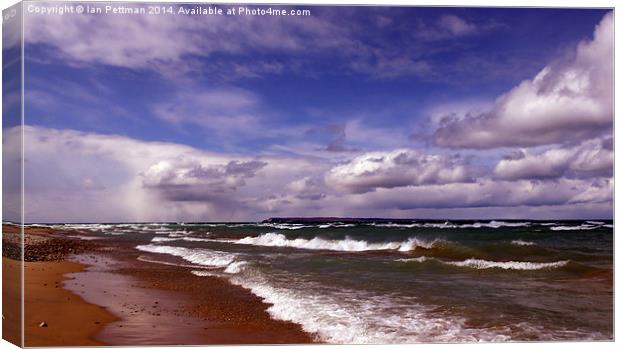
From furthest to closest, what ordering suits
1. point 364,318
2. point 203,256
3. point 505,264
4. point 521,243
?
1. point 203,256
2. point 521,243
3. point 505,264
4. point 364,318

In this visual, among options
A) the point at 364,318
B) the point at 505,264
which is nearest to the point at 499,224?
the point at 505,264

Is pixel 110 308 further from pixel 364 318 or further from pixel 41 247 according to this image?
pixel 364 318

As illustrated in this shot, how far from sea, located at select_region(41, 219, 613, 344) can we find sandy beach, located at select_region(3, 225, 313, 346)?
0.35m

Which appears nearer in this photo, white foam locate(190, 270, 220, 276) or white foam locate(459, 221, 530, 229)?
white foam locate(459, 221, 530, 229)

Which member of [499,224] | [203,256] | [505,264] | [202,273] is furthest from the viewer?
[203,256]

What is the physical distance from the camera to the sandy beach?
18.4ft

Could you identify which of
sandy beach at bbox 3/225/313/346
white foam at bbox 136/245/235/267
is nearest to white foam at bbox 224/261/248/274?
white foam at bbox 136/245/235/267

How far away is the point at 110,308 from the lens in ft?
20.3

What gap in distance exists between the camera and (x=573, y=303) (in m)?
6.50

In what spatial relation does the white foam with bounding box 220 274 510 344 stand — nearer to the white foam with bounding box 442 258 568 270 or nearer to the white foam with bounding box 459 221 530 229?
the white foam with bounding box 459 221 530 229

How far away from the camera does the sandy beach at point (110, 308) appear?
221 inches

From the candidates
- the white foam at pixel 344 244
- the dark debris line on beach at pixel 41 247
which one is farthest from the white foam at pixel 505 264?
the dark debris line on beach at pixel 41 247

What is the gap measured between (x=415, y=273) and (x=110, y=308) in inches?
176

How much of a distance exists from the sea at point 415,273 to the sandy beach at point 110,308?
13.7 inches
